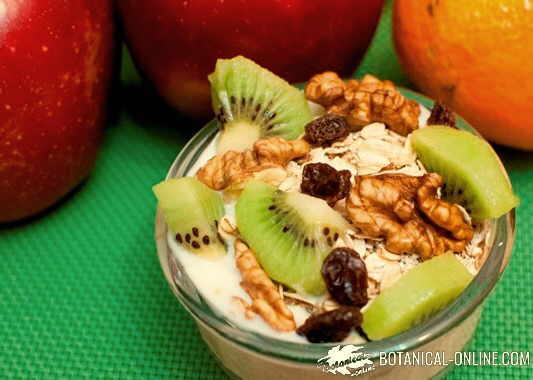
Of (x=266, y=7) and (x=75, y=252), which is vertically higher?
(x=266, y=7)

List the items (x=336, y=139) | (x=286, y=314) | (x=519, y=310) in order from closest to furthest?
(x=286, y=314)
(x=336, y=139)
(x=519, y=310)

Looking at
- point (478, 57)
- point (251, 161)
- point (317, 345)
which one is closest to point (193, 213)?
point (251, 161)

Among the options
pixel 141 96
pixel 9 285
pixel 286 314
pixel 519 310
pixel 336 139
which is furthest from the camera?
pixel 141 96

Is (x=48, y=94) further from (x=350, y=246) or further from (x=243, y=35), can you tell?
(x=350, y=246)

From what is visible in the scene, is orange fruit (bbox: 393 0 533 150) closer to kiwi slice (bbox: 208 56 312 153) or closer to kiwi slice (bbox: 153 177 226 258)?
kiwi slice (bbox: 208 56 312 153)

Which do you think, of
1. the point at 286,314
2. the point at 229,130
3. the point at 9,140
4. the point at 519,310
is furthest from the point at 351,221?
the point at 9,140

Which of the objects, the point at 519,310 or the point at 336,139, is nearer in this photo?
the point at 336,139

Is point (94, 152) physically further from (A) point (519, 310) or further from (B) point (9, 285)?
(A) point (519, 310)
